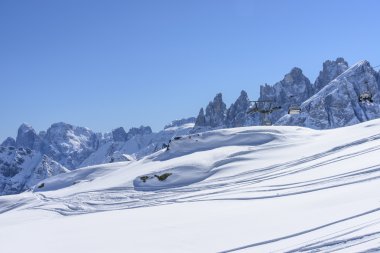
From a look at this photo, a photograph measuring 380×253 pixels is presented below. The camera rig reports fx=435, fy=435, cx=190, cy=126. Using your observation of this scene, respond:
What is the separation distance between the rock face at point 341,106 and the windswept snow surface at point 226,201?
148798mm

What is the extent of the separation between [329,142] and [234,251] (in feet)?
78.6

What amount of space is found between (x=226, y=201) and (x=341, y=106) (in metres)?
180

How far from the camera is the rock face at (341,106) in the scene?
18475cm

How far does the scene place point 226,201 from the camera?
808 inches

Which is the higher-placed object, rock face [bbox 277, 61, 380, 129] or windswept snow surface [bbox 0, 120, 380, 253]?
rock face [bbox 277, 61, 380, 129]

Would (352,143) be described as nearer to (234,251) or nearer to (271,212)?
(271,212)

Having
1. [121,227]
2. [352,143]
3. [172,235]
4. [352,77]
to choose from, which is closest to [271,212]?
[172,235]

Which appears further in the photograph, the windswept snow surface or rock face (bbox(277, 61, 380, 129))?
rock face (bbox(277, 61, 380, 129))

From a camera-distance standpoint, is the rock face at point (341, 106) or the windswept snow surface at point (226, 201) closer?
the windswept snow surface at point (226, 201)

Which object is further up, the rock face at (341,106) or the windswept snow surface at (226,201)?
the rock face at (341,106)

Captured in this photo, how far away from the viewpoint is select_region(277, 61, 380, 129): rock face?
18475cm

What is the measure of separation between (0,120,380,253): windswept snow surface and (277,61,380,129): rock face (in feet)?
488

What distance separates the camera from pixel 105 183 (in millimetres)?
36469

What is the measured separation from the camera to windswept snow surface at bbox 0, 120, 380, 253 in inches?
469
